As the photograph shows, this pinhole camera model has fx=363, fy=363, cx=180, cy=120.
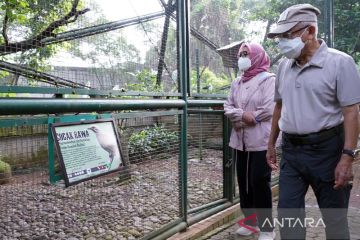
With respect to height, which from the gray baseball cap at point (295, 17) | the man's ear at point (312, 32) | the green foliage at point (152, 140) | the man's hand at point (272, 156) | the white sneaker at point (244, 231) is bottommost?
the white sneaker at point (244, 231)

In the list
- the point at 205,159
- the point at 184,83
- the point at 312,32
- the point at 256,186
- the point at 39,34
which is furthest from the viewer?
the point at 205,159

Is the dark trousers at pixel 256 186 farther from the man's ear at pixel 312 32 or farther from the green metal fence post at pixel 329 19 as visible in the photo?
the green metal fence post at pixel 329 19

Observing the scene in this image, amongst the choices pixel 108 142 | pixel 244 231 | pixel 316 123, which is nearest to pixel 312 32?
pixel 316 123

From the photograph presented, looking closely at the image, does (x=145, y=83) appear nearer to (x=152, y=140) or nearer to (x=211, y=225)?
(x=152, y=140)

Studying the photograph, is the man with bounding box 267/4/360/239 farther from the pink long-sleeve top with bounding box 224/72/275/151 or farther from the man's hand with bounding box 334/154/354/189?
the pink long-sleeve top with bounding box 224/72/275/151

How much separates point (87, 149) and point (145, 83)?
820 millimetres

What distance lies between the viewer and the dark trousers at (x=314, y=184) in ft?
7.38

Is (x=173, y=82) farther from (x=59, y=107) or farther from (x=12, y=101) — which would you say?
(x=12, y=101)

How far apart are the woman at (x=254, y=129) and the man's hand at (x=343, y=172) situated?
0.99 meters

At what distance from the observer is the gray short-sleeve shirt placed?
7.27ft

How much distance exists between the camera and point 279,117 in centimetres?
275

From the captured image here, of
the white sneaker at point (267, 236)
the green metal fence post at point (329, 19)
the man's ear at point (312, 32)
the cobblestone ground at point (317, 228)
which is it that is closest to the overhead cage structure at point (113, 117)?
the cobblestone ground at point (317, 228)

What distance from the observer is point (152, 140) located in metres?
3.12

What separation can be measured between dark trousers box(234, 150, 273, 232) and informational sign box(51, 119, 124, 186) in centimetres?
119
